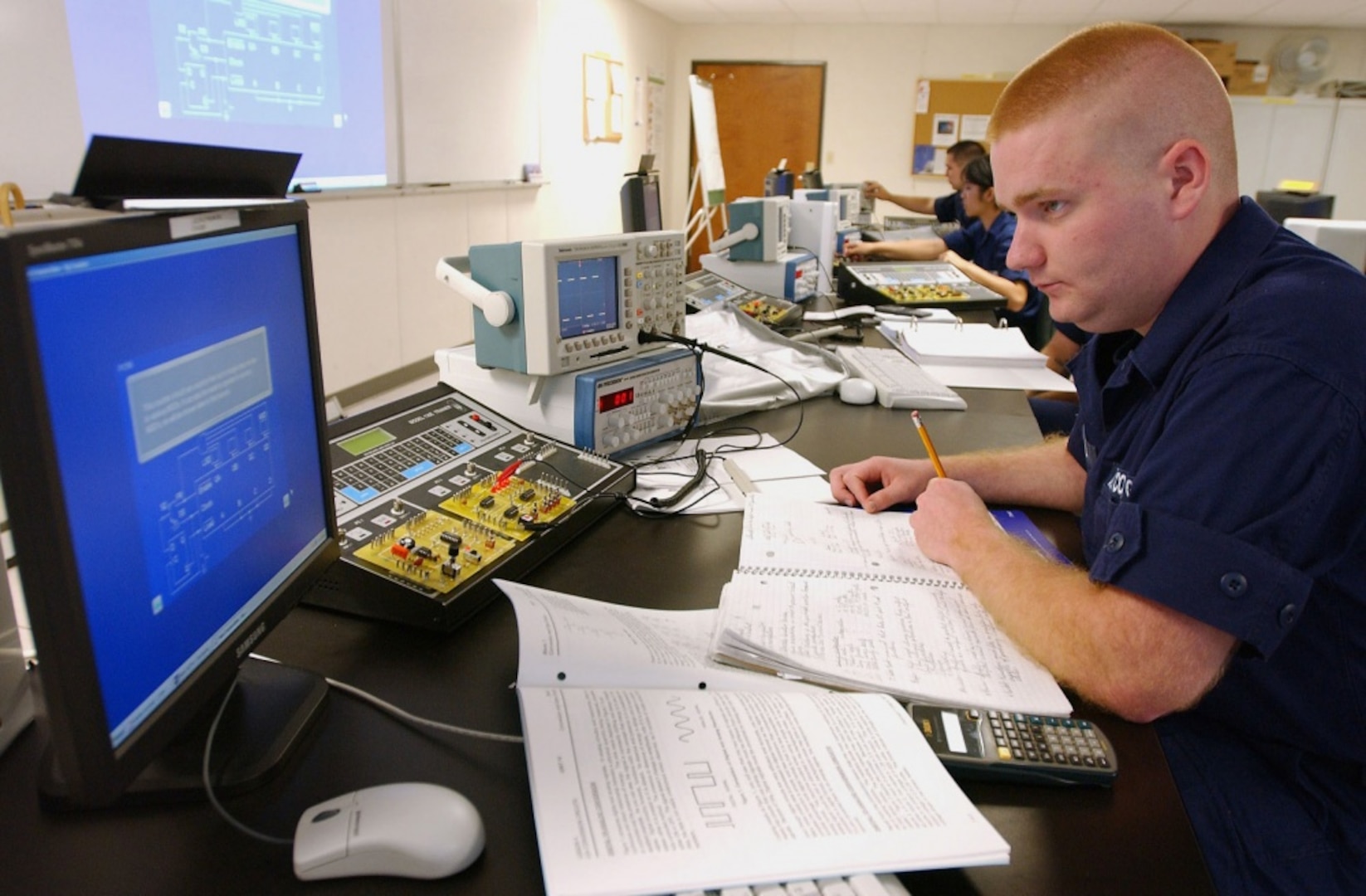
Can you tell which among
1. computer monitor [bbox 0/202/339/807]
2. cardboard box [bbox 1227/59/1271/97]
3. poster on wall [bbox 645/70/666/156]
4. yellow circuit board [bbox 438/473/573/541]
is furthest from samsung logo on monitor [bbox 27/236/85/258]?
cardboard box [bbox 1227/59/1271/97]

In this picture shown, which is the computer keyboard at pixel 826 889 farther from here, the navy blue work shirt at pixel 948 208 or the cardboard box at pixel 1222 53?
the cardboard box at pixel 1222 53

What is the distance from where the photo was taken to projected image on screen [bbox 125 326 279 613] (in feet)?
1.88

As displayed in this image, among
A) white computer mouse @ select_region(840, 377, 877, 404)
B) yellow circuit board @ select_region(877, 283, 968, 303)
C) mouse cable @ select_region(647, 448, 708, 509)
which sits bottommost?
mouse cable @ select_region(647, 448, 708, 509)

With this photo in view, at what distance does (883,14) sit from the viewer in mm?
7125

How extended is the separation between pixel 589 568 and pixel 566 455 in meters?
0.23

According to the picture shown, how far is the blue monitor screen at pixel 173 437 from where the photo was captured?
19.7 inches

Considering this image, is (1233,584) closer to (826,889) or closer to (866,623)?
(866,623)

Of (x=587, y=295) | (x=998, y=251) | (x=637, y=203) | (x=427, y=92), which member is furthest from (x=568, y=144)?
(x=587, y=295)

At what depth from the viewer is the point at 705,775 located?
668 millimetres

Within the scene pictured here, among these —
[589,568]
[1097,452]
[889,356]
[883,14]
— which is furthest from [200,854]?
[883,14]

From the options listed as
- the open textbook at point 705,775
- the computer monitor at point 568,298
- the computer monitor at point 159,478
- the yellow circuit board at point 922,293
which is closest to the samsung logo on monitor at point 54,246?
the computer monitor at point 159,478

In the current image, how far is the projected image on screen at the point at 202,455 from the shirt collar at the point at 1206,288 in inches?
34.7

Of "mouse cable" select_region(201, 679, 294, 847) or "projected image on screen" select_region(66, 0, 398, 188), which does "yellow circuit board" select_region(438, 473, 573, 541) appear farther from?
"projected image on screen" select_region(66, 0, 398, 188)

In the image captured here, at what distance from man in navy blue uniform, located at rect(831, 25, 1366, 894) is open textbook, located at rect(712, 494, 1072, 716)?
0.12 ft
